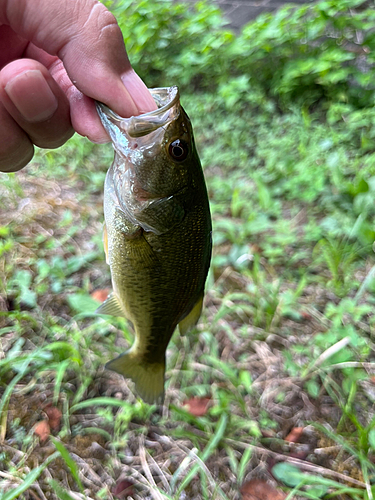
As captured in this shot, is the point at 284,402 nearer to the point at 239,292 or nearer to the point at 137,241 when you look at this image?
the point at 239,292

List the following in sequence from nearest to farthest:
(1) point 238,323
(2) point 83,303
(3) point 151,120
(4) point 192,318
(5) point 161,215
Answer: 1. (3) point 151,120
2. (5) point 161,215
3. (4) point 192,318
4. (2) point 83,303
5. (1) point 238,323

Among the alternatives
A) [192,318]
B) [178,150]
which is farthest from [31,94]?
[192,318]

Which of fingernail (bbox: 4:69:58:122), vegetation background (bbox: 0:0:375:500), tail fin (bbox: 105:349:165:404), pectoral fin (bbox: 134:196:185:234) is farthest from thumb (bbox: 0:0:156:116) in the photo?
vegetation background (bbox: 0:0:375:500)

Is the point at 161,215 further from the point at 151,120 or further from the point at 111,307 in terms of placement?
the point at 111,307

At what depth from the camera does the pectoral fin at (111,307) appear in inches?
65.9

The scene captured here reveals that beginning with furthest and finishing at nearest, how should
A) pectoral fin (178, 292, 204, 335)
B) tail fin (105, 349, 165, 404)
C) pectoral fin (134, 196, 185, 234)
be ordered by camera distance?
tail fin (105, 349, 165, 404), pectoral fin (178, 292, 204, 335), pectoral fin (134, 196, 185, 234)

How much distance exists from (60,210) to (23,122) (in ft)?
6.11

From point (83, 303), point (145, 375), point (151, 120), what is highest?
point (151, 120)

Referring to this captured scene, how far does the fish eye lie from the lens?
1303mm

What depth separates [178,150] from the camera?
1319 millimetres

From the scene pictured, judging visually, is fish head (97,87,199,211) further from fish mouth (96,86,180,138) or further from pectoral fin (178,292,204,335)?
pectoral fin (178,292,204,335)

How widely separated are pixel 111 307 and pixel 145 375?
0.33 metres

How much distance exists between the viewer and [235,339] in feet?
8.00

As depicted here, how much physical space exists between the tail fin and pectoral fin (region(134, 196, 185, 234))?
2.00 ft
